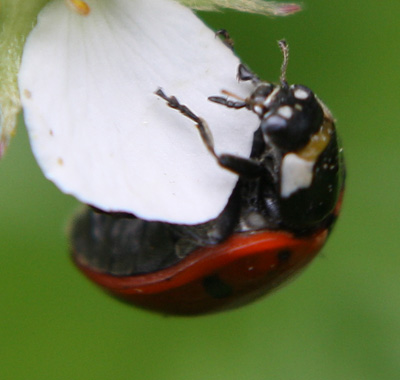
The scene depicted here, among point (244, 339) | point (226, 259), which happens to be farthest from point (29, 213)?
point (226, 259)

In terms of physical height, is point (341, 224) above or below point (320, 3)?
below

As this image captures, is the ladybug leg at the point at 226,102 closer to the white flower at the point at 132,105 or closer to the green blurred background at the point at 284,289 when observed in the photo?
the white flower at the point at 132,105

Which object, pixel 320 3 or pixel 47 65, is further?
pixel 320 3

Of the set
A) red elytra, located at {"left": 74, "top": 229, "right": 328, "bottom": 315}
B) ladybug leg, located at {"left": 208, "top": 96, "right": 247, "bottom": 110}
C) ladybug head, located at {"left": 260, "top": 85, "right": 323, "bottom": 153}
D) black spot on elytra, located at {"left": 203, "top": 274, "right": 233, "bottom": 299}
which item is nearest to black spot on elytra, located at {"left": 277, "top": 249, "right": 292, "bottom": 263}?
red elytra, located at {"left": 74, "top": 229, "right": 328, "bottom": 315}

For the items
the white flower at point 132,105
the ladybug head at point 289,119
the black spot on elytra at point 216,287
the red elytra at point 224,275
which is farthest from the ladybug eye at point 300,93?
the black spot on elytra at point 216,287

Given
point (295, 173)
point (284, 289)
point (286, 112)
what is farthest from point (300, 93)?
point (284, 289)

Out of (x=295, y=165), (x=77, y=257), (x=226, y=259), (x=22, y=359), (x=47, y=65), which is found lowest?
(x=22, y=359)

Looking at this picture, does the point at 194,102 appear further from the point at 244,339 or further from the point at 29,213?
the point at 244,339

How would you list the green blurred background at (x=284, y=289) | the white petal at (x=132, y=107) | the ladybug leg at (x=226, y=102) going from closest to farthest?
the white petal at (x=132, y=107), the ladybug leg at (x=226, y=102), the green blurred background at (x=284, y=289)
